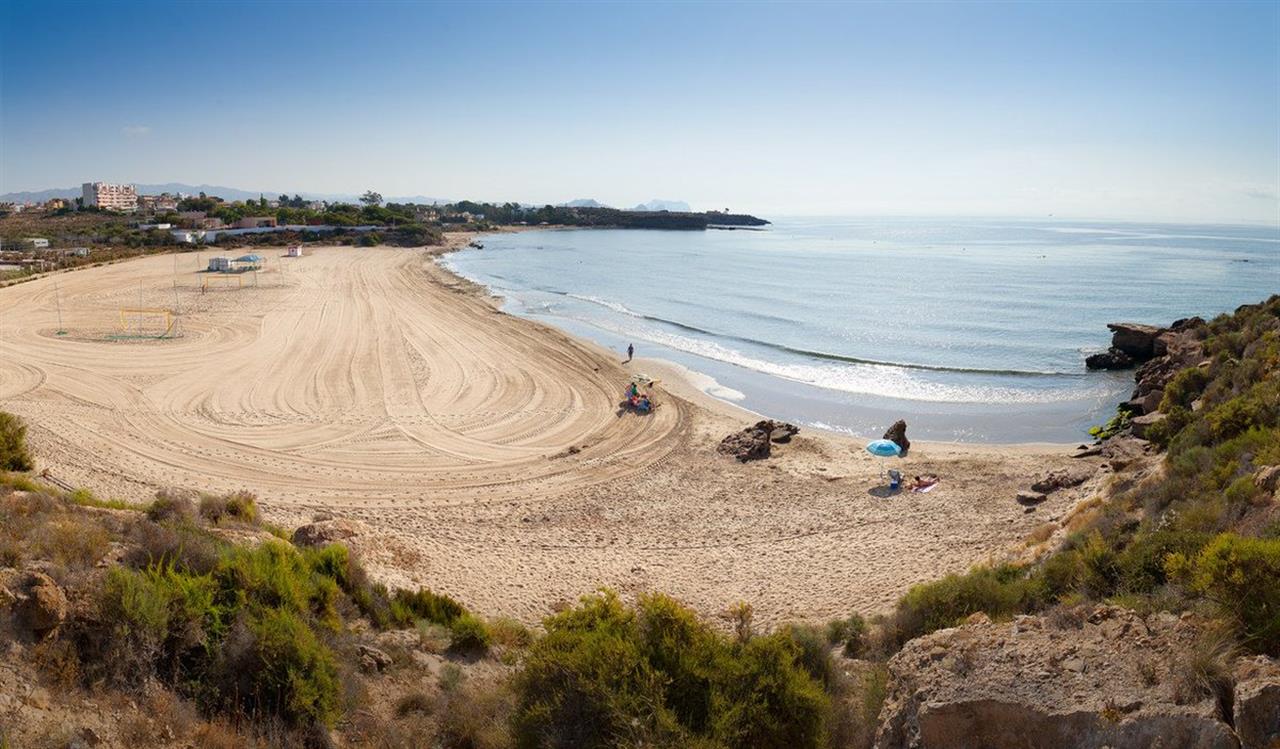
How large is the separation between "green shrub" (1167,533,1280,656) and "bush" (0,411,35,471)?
16964mm

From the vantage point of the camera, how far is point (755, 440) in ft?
65.5

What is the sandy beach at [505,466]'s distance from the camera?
12609 mm

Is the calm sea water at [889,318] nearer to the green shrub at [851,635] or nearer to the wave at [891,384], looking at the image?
the wave at [891,384]

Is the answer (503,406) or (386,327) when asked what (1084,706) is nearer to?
(503,406)

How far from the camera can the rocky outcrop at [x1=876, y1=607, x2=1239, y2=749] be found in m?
4.52

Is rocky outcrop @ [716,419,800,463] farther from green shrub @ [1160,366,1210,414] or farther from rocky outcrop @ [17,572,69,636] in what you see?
rocky outcrop @ [17,572,69,636]

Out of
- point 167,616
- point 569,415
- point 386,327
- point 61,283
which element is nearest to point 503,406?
point 569,415

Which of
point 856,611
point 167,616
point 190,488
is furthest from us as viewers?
point 190,488

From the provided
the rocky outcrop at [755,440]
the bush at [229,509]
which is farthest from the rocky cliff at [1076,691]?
the rocky outcrop at [755,440]

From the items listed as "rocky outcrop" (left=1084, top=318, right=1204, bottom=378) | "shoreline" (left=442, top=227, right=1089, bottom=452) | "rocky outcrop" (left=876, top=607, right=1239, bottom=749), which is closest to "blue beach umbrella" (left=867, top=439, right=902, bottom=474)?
"shoreline" (left=442, top=227, right=1089, bottom=452)

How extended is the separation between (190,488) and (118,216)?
4741 inches

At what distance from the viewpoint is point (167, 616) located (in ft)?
20.5

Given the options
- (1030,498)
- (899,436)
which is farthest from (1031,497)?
(899,436)

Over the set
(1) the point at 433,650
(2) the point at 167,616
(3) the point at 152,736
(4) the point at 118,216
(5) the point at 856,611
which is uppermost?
(4) the point at 118,216
